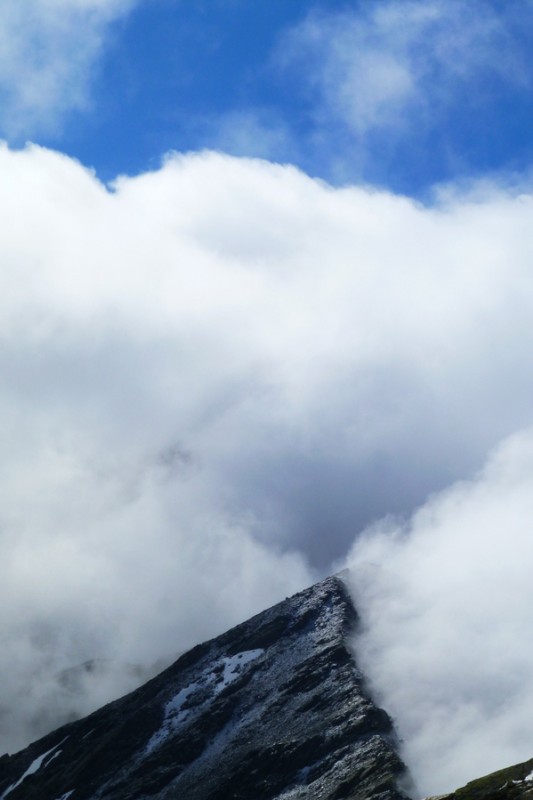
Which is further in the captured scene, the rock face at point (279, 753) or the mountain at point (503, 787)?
the rock face at point (279, 753)

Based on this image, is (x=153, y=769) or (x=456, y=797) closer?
(x=456, y=797)

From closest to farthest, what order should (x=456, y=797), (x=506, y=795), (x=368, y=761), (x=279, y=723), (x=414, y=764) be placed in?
(x=506, y=795) < (x=456, y=797) < (x=368, y=761) < (x=414, y=764) < (x=279, y=723)

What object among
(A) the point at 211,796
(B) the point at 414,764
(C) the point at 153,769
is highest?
(C) the point at 153,769

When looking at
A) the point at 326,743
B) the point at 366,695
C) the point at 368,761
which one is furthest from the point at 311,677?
the point at 368,761

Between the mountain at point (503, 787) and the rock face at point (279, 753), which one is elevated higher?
the rock face at point (279, 753)

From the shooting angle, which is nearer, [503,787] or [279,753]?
[503,787]

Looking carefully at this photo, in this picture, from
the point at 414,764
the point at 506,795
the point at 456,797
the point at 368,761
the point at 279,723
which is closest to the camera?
the point at 506,795

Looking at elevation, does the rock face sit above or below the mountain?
above

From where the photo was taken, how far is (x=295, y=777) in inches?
6417

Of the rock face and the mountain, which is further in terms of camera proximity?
the rock face

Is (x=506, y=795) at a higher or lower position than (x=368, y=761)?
lower

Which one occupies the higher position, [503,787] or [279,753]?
[279,753]

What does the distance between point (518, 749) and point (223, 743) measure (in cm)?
6044

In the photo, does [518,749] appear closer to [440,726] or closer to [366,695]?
[440,726]
